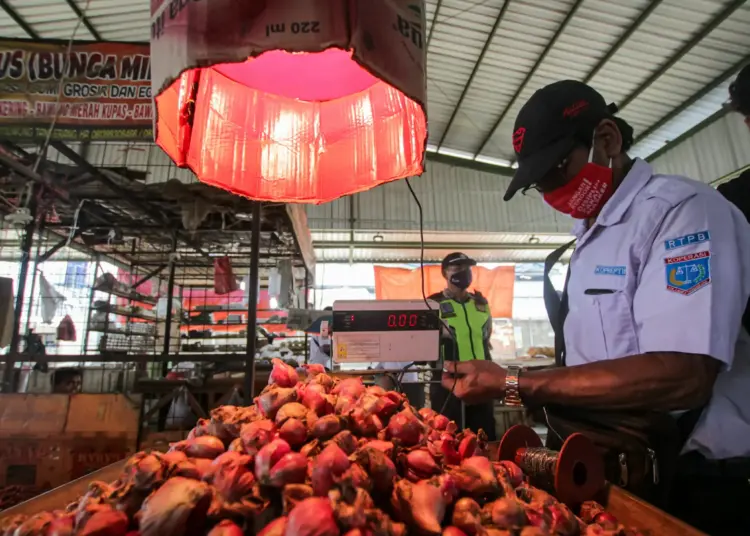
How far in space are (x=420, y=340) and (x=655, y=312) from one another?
2.42ft

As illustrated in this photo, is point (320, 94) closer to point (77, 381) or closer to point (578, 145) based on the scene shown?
point (578, 145)

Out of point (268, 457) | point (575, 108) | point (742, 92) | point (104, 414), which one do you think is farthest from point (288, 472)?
point (104, 414)

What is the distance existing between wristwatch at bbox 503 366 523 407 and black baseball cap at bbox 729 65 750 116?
1.16 metres

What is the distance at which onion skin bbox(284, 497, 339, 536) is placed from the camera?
1.96 ft

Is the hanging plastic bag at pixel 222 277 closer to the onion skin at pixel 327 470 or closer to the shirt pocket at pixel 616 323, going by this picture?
the shirt pocket at pixel 616 323

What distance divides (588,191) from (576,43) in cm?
546

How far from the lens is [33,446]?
2674 mm

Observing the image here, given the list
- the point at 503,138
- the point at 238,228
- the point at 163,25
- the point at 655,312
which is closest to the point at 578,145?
the point at 655,312

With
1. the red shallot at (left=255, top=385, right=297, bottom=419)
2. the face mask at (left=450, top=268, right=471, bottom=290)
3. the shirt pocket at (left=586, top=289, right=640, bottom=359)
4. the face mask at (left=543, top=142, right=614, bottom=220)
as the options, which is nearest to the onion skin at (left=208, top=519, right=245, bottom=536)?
the red shallot at (left=255, top=385, right=297, bottom=419)

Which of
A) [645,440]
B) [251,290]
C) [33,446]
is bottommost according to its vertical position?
[33,446]

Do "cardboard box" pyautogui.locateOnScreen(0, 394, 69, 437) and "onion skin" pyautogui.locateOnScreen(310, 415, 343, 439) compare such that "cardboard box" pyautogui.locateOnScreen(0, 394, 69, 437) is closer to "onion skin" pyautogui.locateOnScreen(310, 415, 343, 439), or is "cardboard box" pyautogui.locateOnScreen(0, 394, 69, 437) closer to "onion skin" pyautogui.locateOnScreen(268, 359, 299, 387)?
"onion skin" pyautogui.locateOnScreen(268, 359, 299, 387)

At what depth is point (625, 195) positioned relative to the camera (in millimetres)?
1247

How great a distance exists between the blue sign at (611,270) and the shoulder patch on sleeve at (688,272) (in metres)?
0.13

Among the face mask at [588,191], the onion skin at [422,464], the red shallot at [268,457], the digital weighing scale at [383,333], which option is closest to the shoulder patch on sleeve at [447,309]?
the digital weighing scale at [383,333]
